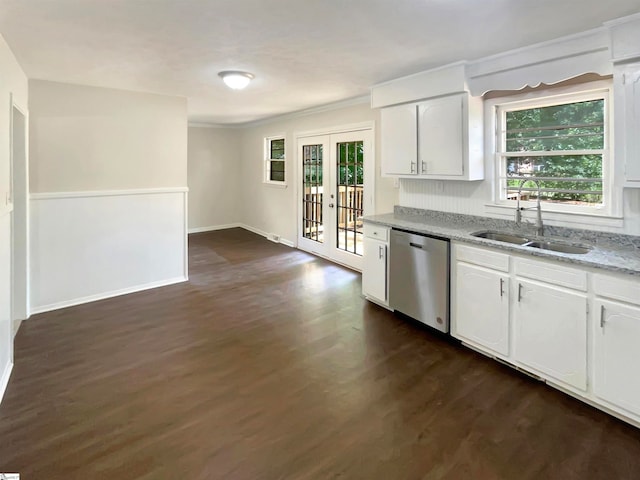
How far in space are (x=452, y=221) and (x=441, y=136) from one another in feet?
2.70

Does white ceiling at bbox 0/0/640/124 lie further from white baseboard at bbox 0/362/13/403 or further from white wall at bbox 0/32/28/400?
white baseboard at bbox 0/362/13/403

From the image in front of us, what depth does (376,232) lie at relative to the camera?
400 cm

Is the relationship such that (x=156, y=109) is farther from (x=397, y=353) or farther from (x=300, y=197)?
(x=397, y=353)

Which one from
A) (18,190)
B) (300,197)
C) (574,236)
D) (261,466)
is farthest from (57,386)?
(300,197)

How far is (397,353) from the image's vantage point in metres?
3.11

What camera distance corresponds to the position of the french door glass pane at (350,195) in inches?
213

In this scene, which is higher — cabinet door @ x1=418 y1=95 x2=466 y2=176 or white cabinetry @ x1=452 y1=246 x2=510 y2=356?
cabinet door @ x1=418 y1=95 x2=466 y2=176

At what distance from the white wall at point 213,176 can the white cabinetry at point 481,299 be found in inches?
254

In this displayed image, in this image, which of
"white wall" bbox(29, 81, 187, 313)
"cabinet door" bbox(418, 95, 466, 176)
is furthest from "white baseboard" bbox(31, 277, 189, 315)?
"cabinet door" bbox(418, 95, 466, 176)

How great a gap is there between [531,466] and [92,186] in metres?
4.44

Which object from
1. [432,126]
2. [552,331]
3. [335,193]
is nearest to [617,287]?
[552,331]

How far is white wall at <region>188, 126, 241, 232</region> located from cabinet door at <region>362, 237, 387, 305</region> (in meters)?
5.31

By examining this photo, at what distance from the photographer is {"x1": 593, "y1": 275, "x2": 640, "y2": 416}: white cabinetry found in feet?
7.10

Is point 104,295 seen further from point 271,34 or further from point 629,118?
point 629,118
